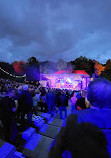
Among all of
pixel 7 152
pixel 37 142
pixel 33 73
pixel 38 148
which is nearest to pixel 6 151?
pixel 7 152

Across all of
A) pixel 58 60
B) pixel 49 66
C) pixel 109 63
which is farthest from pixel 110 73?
pixel 49 66

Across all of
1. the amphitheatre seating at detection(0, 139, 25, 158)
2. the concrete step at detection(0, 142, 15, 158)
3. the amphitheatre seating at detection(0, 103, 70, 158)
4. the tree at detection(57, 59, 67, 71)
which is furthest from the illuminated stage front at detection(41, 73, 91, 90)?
the concrete step at detection(0, 142, 15, 158)

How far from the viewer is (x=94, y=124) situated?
0.72 metres

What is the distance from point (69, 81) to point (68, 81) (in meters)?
0.24

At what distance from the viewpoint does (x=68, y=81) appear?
906 inches

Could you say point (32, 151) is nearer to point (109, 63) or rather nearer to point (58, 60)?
point (58, 60)

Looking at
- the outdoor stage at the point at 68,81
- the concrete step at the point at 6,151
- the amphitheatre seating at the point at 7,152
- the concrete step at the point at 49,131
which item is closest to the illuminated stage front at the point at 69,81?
the outdoor stage at the point at 68,81

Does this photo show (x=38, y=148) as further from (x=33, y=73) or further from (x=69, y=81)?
(x=33, y=73)

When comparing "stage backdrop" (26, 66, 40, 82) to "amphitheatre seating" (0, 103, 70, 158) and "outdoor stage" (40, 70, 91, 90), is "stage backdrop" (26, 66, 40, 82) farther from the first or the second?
"amphitheatre seating" (0, 103, 70, 158)

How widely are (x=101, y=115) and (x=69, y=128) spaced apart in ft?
0.87

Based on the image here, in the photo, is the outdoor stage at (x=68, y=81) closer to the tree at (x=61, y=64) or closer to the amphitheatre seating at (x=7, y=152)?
the tree at (x=61, y=64)

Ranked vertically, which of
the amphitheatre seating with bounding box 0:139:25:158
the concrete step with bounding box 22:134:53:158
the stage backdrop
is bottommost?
the concrete step with bounding box 22:134:53:158

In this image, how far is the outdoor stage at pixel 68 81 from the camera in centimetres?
2206

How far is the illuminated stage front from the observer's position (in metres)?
22.1
